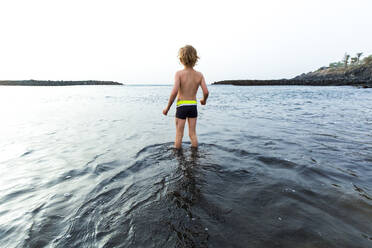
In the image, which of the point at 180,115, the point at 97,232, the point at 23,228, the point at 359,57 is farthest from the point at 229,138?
the point at 359,57

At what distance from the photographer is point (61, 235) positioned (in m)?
2.21

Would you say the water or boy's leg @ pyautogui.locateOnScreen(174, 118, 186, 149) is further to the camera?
boy's leg @ pyautogui.locateOnScreen(174, 118, 186, 149)

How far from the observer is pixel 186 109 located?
16.6ft

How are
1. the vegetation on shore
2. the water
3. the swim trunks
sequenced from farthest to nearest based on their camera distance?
the vegetation on shore → the swim trunks → the water

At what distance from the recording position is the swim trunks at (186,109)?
16.5 ft

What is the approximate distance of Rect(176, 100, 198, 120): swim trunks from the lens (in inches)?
198

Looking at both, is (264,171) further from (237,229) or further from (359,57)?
(359,57)

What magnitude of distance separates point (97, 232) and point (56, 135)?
6.42 meters

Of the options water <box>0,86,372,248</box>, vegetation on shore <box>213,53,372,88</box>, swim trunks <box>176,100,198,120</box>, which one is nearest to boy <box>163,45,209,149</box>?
swim trunks <box>176,100,198,120</box>

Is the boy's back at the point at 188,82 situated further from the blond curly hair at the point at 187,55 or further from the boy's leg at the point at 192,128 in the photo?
the boy's leg at the point at 192,128

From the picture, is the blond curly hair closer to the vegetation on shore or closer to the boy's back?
the boy's back

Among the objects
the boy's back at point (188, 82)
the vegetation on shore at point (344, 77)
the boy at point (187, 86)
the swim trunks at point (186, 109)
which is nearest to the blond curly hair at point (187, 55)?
the boy at point (187, 86)

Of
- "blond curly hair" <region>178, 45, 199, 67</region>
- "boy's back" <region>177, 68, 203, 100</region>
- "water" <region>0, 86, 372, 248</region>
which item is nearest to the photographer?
"water" <region>0, 86, 372, 248</region>

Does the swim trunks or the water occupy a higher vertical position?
the swim trunks
